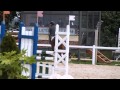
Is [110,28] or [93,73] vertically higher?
[110,28]

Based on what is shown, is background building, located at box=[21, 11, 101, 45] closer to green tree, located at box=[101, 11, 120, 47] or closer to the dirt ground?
the dirt ground

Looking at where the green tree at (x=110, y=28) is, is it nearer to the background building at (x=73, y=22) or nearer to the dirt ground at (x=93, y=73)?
the background building at (x=73, y=22)

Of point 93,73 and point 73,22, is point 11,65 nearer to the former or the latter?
point 93,73

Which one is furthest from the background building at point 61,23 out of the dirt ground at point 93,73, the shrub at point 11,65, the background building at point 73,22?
the shrub at point 11,65

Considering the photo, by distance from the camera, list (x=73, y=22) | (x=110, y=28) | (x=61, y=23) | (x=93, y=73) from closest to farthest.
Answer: (x=93, y=73)
(x=73, y=22)
(x=61, y=23)
(x=110, y=28)

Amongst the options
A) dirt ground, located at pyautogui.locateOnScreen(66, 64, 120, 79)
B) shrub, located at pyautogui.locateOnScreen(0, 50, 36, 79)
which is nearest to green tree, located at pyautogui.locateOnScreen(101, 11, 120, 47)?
dirt ground, located at pyautogui.locateOnScreen(66, 64, 120, 79)

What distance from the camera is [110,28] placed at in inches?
1124

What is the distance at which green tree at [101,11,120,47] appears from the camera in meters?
27.7

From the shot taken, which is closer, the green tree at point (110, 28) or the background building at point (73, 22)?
the background building at point (73, 22)

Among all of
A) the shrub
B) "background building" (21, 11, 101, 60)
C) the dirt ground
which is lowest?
the dirt ground

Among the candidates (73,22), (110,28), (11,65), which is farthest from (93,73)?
(110,28)

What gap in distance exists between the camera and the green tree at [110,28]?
91.0ft

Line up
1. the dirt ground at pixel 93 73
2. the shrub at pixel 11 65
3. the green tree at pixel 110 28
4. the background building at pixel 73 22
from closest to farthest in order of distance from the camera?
the shrub at pixel 11 65 < the dirt ground at pixel 93 73 < the background building at pixel 73 22 < the green tree at pixel 110 28
